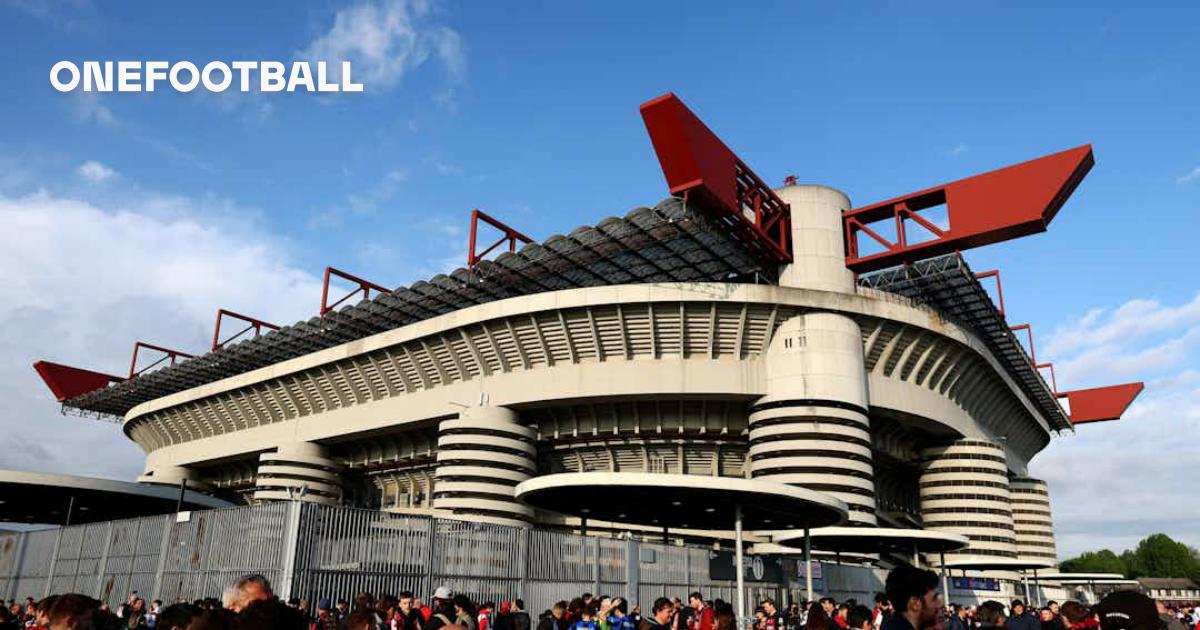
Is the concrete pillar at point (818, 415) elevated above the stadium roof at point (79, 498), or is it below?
above

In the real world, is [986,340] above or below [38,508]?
above

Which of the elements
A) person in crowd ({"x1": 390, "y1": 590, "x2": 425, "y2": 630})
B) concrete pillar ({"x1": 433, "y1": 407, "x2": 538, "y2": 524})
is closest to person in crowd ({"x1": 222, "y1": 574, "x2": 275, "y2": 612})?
person in crowd ({"x1": 390, "y1": 590, "x2": 425, "y2": 630})

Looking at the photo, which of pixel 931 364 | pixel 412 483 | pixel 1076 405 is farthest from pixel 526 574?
pixel 1076 405

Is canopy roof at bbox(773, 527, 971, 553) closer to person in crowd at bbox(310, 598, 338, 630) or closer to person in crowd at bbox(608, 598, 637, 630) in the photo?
person in crowd at bbox(310, 598, 338, 630)

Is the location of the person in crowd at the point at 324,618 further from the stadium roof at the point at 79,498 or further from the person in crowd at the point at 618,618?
the stadium roof at the point at 79,498

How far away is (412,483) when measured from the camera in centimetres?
5769

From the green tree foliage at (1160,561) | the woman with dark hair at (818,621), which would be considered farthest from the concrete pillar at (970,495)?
the green tree foliage at (1160,561)

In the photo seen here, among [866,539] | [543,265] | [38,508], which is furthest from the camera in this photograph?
[38,508]

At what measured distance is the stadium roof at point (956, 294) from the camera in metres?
46.0

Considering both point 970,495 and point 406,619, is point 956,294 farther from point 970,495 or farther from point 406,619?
point 406,619

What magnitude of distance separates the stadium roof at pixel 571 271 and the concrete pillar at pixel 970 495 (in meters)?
16.3

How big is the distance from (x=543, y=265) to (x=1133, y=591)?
40393 millimetres

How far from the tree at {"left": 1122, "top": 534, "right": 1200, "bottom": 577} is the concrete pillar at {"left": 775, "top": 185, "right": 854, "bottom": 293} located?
140 meters

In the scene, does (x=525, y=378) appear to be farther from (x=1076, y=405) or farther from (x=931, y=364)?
(x=1076, y=405)
